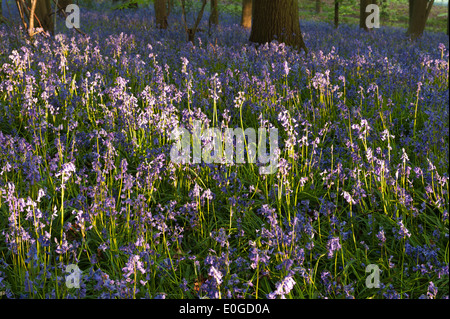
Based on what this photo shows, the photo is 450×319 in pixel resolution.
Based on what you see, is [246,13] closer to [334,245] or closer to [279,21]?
[279,21]

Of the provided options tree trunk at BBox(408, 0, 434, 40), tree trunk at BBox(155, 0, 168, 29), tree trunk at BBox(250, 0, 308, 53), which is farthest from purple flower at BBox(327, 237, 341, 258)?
tree trunk at BBox(408, 0, 434, 40)

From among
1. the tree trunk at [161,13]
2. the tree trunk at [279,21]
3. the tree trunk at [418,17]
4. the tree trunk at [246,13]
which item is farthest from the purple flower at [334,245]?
the tree trunk at [418,17]

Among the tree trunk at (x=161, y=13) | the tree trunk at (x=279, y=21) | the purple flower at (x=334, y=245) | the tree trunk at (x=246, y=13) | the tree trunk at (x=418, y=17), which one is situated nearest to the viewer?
the purple flower at (x=334, y=245)

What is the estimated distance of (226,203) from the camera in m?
3.35

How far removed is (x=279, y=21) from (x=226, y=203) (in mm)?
5301

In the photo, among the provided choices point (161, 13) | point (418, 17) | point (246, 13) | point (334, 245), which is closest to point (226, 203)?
point (334, 245)

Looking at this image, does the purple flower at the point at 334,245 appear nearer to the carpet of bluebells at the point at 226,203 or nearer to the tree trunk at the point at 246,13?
the carpet of bluebells at the point at 226,203

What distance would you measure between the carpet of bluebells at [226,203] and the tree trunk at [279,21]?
2.37 m

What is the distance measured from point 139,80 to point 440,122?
3455mm

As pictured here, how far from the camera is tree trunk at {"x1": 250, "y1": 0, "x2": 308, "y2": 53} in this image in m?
7.64

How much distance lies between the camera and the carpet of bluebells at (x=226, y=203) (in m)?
2.42

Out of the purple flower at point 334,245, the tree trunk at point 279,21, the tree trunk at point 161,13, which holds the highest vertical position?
the tree trunk at point 161,13
